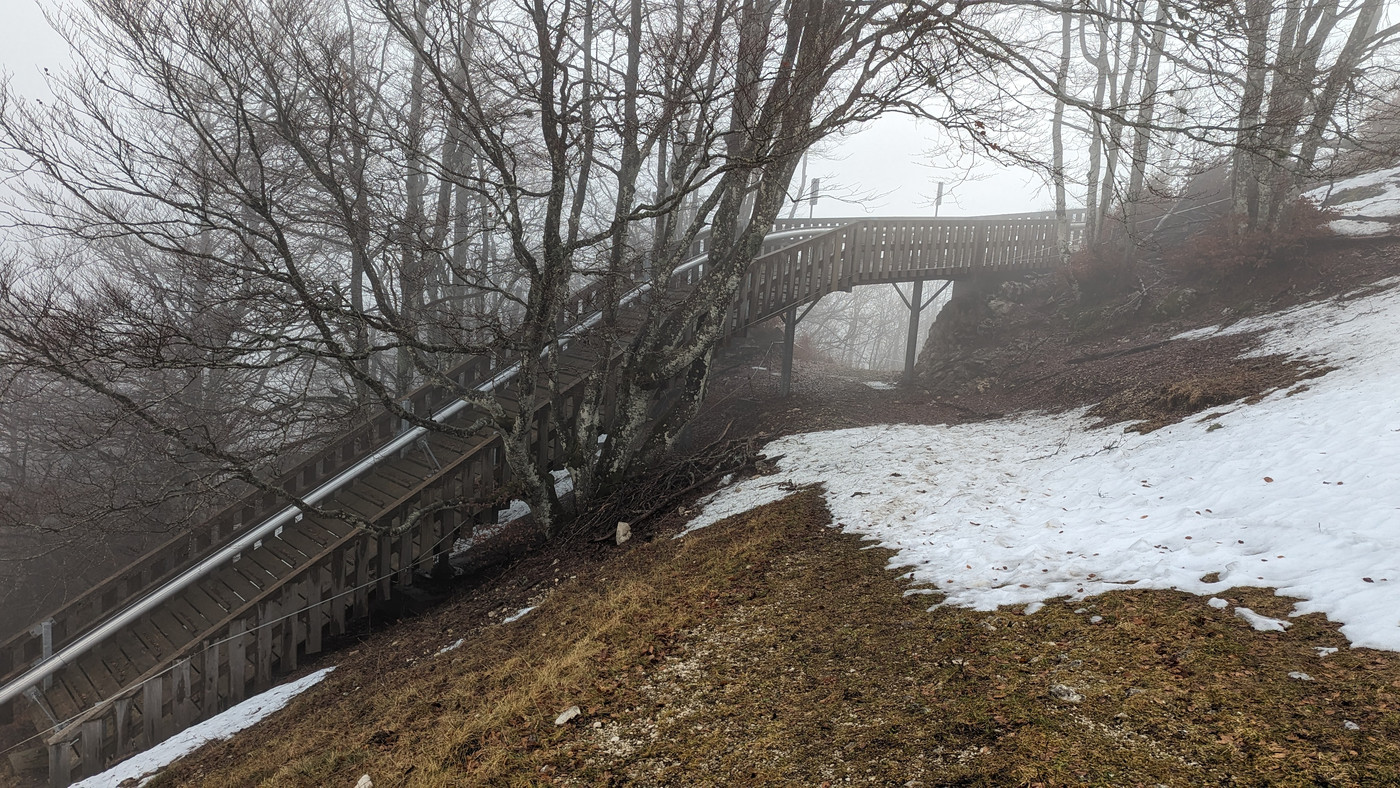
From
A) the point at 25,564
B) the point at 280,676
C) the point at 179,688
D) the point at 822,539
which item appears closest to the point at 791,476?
the point at 822,539

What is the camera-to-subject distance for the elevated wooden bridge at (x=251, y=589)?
6.12 meters

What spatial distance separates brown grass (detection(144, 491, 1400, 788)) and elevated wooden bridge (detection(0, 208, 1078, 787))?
1.56 metres

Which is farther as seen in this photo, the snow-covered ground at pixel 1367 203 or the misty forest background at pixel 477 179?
the snow-covered ground at pixel 1367 203

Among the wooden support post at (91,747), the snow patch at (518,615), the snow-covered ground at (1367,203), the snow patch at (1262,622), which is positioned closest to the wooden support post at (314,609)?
the wooden support post at (91,747)

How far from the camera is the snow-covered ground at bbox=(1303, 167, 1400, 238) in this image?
10711 millimetres

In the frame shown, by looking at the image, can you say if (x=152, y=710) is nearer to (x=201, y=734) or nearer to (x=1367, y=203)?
(x=201, y=734)

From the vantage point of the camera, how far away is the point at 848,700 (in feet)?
10.1

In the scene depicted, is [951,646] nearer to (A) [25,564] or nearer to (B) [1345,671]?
(B) [1345,671]

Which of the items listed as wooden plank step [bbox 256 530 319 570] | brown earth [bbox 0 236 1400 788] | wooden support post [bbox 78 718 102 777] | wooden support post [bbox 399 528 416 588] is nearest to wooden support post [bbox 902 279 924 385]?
brown earth [bbox 0 236 1400 788]

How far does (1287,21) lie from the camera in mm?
9398

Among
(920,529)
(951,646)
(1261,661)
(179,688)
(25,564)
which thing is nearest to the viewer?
(1261,661)

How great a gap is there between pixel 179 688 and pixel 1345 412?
10167mm

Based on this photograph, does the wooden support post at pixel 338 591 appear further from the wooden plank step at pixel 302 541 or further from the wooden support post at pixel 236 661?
the wooden support post at pixel 236 661

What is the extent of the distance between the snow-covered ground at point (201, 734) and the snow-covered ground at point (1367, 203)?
14318 mm
